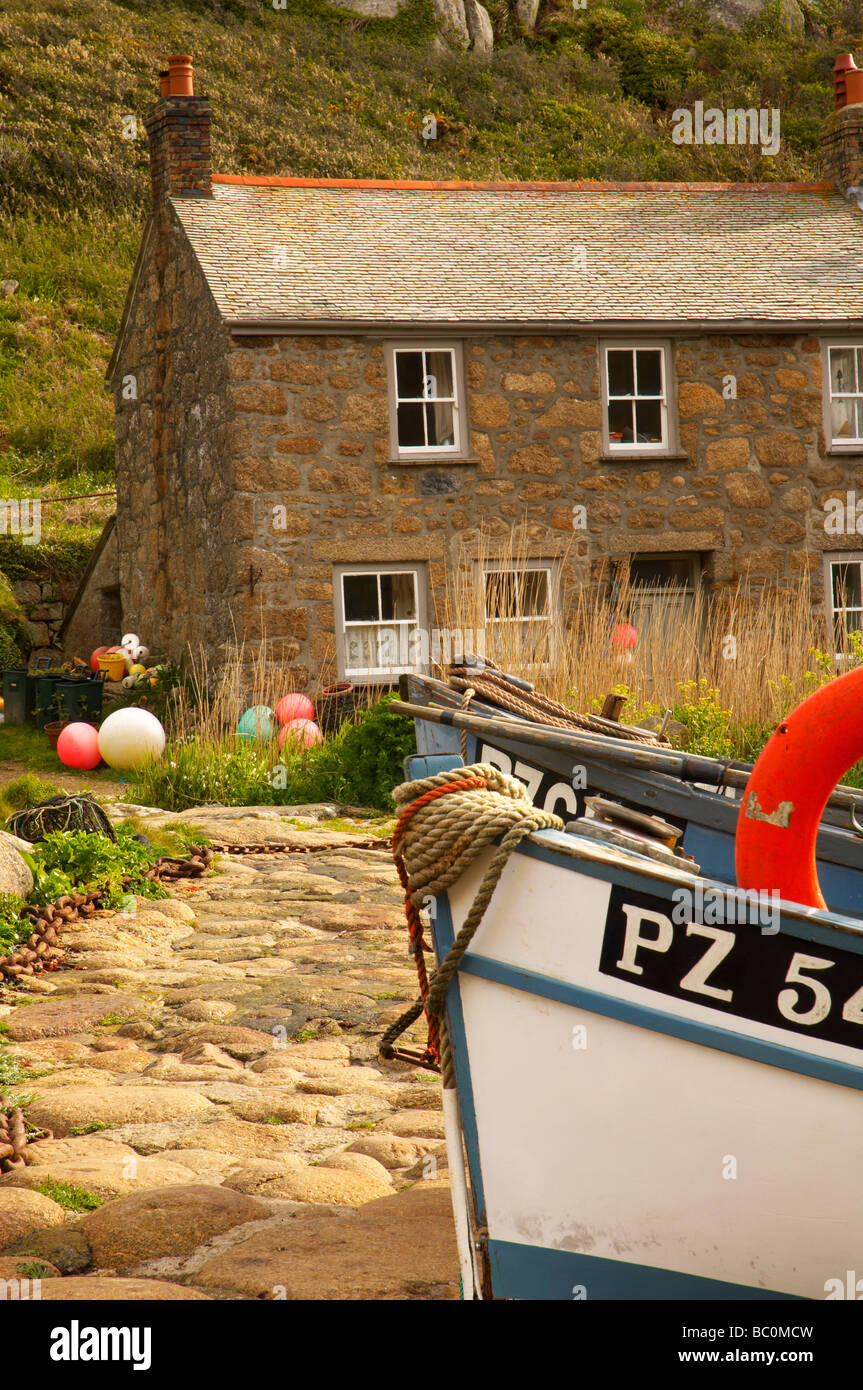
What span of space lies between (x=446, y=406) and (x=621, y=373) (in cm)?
217

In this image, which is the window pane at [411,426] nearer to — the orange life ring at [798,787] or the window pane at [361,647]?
the window pane at [361,647]

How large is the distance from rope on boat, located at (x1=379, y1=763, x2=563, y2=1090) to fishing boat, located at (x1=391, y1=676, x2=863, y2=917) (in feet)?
5.47

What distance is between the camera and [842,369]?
54.2 feet

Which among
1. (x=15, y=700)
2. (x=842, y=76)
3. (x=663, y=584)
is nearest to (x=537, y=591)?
(x=663, y=584)

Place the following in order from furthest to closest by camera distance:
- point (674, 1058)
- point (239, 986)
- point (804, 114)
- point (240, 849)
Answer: point (804, 114)
point (240, 849)
point (239, 986)
point (674, 1058)

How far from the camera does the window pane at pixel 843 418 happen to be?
16406mm

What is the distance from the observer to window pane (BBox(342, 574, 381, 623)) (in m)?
15.1

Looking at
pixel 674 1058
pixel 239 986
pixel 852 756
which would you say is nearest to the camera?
pixel 674 1058

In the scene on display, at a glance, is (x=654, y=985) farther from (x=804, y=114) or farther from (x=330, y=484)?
(x=804, y=114)

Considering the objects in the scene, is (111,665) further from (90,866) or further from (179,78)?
(90,866)

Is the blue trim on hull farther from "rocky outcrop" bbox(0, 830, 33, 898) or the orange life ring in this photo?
"rocky outcrop" bbox(0, 830, 33, 898)

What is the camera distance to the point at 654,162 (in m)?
39.1
